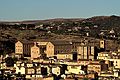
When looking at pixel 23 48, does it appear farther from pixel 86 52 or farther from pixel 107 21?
pixel 107 21

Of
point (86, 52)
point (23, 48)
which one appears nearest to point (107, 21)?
point (23, 48)

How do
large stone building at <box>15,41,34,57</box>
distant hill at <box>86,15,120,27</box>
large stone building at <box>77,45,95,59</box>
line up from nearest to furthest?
large stone building at <box>77,45,95,59</box>
large stone building at <box>15,41,34,57</box>
distant hill at <box>86,15,120,27</box>

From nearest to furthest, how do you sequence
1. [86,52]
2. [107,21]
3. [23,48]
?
[86,52]
[23,48]
[107,21]

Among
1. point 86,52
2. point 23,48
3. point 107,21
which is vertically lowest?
point 107,21

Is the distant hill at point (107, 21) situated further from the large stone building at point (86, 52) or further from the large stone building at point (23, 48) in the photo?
the large stone building at point (86, 52)

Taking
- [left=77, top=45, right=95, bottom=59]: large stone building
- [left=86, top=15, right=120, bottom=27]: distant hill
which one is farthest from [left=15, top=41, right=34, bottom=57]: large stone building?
[left=86, top=15, right=120, bottom=27]: distant hill

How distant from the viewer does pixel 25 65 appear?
4491 centimetres

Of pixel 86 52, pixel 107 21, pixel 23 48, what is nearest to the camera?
pixel 86 52

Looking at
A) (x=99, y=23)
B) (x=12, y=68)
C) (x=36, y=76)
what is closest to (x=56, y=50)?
(x=12, y=68)

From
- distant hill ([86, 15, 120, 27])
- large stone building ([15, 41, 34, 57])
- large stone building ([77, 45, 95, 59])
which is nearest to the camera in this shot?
large stone building ([77, 45, 95, 59])

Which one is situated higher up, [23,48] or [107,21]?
[23,48]

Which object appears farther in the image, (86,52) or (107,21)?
(107,21)

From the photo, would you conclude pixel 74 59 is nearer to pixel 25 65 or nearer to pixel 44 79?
pixel 25 65

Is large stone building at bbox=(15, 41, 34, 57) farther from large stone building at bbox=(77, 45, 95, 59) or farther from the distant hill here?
the distant hill
